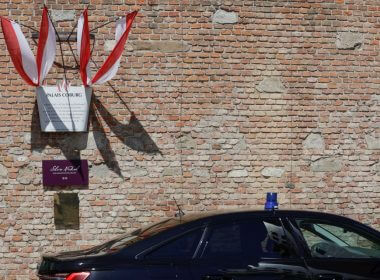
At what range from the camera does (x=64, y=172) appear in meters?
9.09

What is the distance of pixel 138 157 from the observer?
923cm

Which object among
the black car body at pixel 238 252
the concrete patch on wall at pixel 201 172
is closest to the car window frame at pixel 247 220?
the black car body at pixel 238 252

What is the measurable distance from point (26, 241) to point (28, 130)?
1669mm

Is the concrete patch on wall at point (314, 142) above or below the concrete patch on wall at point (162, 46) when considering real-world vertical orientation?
below

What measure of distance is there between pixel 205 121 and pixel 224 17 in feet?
5.50

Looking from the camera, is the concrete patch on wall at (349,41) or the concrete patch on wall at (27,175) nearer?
the concrete patch on wall at (27,175)

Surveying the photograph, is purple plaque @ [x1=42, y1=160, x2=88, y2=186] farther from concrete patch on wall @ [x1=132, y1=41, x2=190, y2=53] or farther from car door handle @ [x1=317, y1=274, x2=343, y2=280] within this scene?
car door handle @ [x1=317, y1=274, x2=343, y2=280]

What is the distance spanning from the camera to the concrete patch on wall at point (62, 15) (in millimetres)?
9195

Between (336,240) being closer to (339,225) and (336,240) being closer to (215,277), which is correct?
(339,225)

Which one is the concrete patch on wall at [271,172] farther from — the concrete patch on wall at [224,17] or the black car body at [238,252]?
the black car body at [238,252]

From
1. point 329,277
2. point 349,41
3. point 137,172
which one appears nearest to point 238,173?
point 137,172

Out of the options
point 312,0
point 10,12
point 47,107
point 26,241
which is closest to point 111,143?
point 47,107

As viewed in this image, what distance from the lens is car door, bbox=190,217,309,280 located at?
5191 millimetres

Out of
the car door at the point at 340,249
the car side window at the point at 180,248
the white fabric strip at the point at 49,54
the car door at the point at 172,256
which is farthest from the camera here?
the white fabric strip at the point at 49,54
